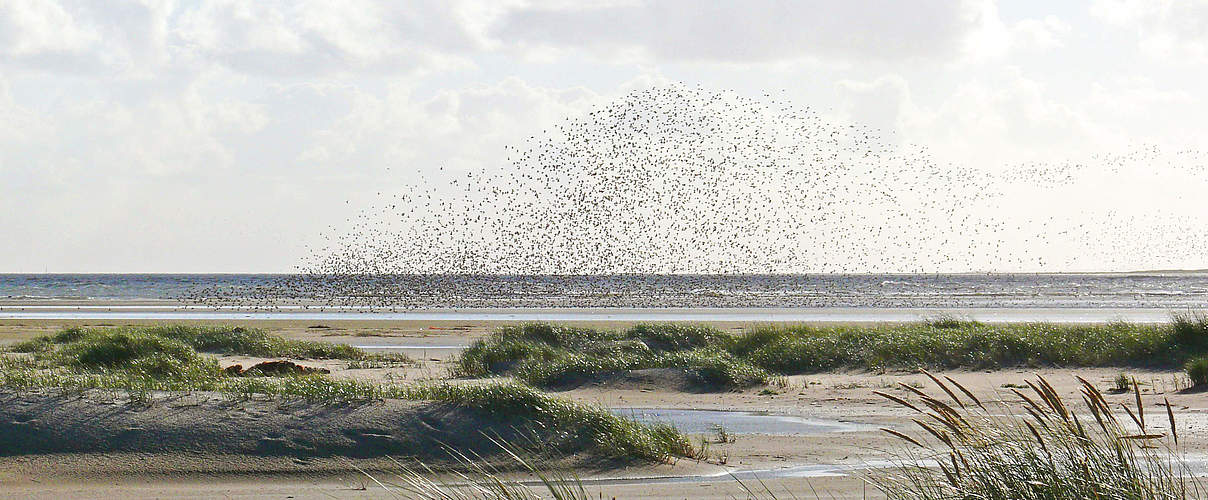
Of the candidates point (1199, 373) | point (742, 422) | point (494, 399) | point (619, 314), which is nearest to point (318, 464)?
point (494, 399)

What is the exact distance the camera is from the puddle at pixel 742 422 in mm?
12586

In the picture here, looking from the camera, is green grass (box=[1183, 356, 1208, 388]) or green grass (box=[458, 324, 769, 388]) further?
green grass (box=[458, 324, 769, 388])

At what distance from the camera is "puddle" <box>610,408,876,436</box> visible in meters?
12.6

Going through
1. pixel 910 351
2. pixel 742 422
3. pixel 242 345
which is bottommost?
pixel 742 422

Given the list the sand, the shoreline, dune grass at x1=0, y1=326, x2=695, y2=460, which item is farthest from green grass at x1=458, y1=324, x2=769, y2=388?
the shoreline

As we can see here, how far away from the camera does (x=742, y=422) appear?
13453 millimetres

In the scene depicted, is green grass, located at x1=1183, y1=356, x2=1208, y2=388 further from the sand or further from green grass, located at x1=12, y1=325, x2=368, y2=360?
green grass, located at x1=12, y1=325, x2=368, y2=360

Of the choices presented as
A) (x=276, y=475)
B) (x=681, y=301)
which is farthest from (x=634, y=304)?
(x=276, y=475)

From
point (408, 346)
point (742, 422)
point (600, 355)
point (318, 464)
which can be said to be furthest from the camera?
point (408, 346)

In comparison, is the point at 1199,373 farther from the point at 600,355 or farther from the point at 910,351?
the point at 600,355

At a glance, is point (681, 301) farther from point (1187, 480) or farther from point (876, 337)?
point (1187, 480)

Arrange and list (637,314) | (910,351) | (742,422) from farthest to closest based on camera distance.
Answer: (637,314)
(910,351)
(742,422)

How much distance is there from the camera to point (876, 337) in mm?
22625

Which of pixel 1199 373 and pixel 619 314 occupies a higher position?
pixel 619 314
